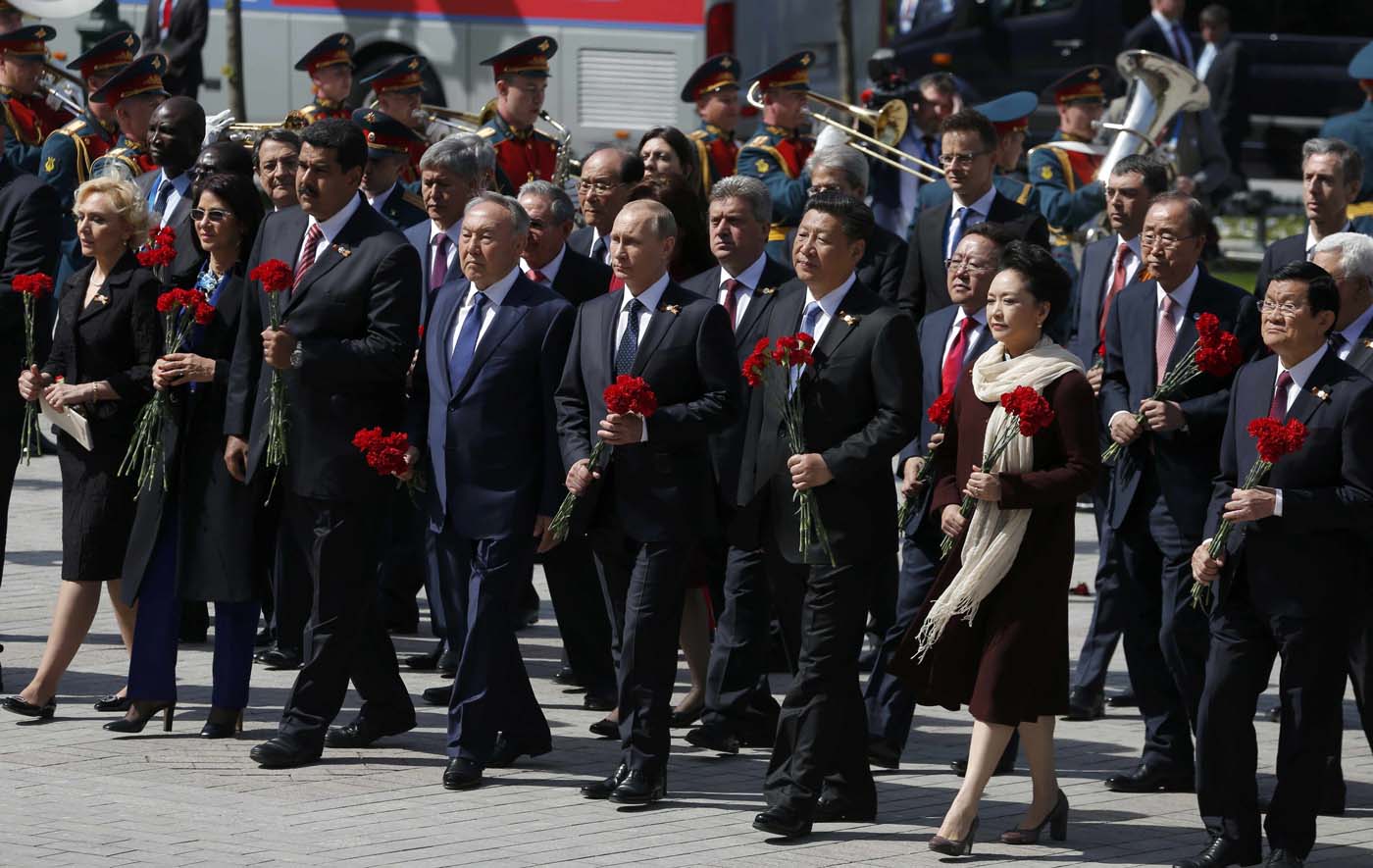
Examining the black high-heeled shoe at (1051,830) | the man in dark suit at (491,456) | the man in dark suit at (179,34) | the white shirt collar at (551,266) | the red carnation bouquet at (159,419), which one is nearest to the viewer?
the black high-heeled shoe at (1051,830)

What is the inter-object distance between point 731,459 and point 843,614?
1378 millimetres

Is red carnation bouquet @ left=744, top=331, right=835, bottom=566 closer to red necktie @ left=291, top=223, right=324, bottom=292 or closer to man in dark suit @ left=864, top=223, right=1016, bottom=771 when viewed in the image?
man in dark suit @ left=864, top=223, right=1016, bottom=771

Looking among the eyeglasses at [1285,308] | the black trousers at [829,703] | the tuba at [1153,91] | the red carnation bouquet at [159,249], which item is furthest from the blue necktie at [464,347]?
the tuba at [1153,91]

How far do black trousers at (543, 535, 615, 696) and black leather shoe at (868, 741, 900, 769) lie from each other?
124 centimetres

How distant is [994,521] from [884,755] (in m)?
1.44

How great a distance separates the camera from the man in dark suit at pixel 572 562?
9297 millimetres

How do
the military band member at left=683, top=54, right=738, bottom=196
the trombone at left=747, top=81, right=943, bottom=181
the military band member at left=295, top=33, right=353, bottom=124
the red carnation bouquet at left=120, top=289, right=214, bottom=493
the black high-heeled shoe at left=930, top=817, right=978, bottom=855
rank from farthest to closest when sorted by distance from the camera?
the trombone at left=747, top=81, right=943, bottom=181 → the military band member at left=295, top=33, right=353, bottom=124 → the military band member at left=683, top=54, right=738, bottom=196 → the red carnation bouquet at left=120, top=289, right=214, bottom=493 → the black high-heeled shoe at left=930, top=817, right=978, bottom=855

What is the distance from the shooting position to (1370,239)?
26.7 feet

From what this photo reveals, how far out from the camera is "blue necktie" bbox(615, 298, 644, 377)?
7953 millimetres

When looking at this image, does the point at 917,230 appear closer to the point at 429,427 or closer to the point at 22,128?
the point at 429,427

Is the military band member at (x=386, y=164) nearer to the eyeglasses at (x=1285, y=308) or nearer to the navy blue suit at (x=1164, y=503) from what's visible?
the navy blue suit at (x=1164, y=503)

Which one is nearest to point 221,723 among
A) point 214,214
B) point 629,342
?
point 214,214

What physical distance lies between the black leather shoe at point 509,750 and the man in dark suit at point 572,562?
→ 96 centimetres

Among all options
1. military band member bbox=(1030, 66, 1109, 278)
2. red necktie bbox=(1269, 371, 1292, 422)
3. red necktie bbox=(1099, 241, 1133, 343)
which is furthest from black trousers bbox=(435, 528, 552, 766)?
military band member bbox=(1030, 66, 1109, 278)
